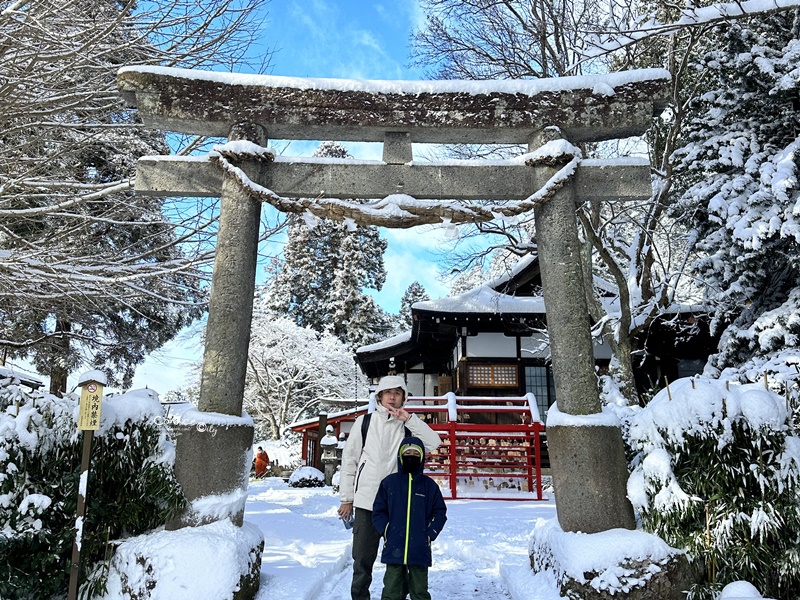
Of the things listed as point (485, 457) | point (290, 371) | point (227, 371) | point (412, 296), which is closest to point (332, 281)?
point (290, 371)

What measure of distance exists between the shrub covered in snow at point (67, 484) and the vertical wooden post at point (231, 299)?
55 cm

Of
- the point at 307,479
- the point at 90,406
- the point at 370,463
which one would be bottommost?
the point at 307,479

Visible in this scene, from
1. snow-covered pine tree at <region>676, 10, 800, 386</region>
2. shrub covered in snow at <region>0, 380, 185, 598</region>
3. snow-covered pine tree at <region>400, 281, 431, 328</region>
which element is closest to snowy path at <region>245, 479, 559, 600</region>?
shrub covered in snow at <region>0, 380, 185, 598</region>

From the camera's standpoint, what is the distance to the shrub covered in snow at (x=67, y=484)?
13.3 feet

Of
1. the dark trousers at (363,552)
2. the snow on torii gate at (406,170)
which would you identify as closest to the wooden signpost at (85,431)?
the snow on torii gate at (406,170)

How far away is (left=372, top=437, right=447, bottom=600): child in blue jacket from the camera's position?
13.2ft

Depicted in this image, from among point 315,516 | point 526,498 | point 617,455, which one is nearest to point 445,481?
point 526,498

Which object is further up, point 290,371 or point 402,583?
point 290,371

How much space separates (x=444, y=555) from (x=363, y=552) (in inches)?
123

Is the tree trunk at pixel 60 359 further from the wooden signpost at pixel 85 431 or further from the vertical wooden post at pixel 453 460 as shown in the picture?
the wooden signpost at pixel 85 431

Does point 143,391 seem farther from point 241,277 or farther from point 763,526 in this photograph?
point 763,526

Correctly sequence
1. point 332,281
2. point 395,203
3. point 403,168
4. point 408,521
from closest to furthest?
point 408,521 < point 395,203 < point 403,168 < point 332,281

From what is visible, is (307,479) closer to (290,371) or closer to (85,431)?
(290,371)

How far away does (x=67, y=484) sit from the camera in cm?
432
